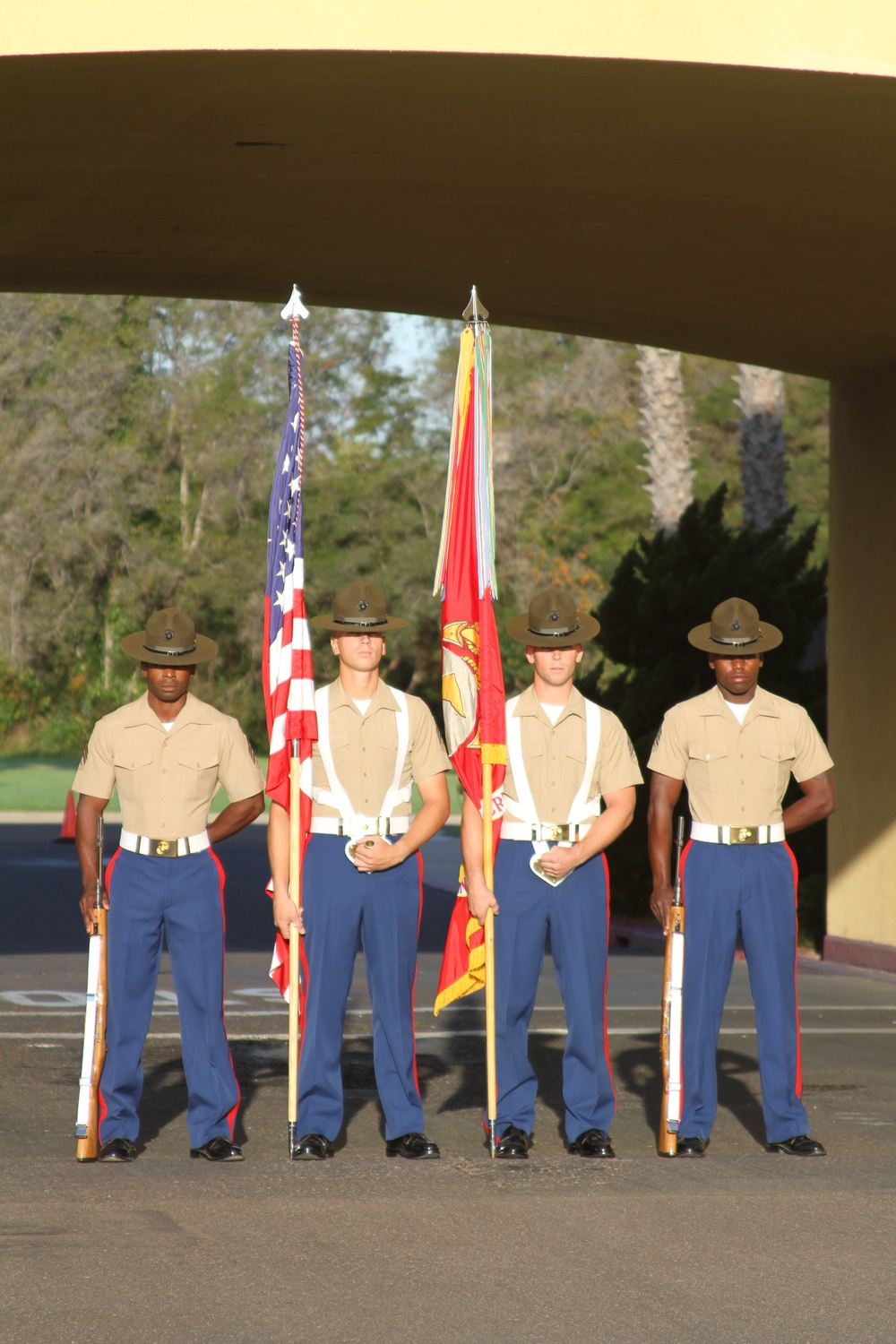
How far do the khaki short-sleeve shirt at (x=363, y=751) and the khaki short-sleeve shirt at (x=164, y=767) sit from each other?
0.33 metres

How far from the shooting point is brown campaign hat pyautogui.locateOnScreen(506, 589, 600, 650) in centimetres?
672

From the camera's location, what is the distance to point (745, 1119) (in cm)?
756

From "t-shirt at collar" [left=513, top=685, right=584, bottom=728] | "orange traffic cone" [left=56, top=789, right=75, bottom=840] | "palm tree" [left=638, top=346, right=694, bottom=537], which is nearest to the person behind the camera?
"t-shirt at collar" [left=513, top=685, right=584, bottom=728]

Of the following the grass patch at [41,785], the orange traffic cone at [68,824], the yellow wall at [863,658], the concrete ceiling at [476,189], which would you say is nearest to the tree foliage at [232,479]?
the grass patch at [41,785]

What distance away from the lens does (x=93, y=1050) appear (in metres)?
6.44

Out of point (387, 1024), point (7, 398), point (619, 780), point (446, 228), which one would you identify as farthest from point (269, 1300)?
point (7, 398)

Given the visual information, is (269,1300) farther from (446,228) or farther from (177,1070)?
(446,228)

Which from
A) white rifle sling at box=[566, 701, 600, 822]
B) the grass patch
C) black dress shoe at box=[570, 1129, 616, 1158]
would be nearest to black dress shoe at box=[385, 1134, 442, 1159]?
black dress shoe at box=[570, 1129, 616, 1158]

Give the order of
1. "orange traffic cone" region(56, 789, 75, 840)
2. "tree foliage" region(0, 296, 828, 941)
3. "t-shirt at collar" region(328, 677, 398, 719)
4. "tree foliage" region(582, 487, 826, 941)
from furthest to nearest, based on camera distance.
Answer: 1. "tree foliage" region(0, 296, 828, 941)
2. "orange traffic cone" region(56, 789, 75, 840)
3. "tree foliage" region(582, 487, 826, 941)
4. "t-shirt at collar" region(328, 677, 398, 719)

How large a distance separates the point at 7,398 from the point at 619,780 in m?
42.9

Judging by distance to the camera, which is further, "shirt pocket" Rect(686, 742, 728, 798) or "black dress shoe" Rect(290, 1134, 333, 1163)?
"shirt pocket" Rect(686, 742, 728, 798)

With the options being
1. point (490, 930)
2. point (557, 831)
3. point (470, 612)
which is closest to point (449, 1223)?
point (490, 930)

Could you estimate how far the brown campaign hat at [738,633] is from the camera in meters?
6.88

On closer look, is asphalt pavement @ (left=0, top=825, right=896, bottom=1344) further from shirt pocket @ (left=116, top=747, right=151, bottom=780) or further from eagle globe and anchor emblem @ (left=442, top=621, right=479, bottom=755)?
eagle globe and anchor emblem @ (left=442, top=621, right=479, bottom=755)
